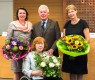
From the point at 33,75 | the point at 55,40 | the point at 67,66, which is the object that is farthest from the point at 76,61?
the point at 33,75

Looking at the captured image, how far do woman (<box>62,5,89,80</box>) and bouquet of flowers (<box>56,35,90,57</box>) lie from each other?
0.71 ft

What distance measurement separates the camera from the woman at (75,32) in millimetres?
3559

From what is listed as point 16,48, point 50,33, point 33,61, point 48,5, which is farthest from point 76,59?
point 48,5

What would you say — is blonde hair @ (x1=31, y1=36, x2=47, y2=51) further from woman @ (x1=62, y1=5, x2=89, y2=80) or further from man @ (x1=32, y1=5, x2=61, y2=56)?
woman @ (x1=62, y1=5, x2=89, y2=80)

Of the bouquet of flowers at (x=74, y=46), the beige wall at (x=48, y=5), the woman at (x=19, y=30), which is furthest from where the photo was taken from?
the beige wall at (x=48, y=5)

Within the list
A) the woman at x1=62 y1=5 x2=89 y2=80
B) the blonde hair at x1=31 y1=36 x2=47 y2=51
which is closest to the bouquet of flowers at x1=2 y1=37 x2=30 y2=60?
the blonde hair at x1=31 y1=36 x2=47 y2=51

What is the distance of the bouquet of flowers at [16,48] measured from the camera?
3402mm

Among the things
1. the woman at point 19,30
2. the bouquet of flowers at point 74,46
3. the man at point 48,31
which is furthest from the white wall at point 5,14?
the bouquet of flowers at point 74,46

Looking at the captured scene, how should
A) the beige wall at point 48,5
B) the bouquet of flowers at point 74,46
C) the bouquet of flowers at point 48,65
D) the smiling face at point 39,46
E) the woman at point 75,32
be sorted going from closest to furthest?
the bouquet of flowers at point 48,65 → the bouquet of flowers at point 74,46 → the smiling face at point 39,46 → the woman at point 75,32 → the beige wall at point 48,5

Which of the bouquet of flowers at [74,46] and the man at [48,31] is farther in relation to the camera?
the man at [48,31]

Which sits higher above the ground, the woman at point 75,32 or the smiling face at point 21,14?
the smiling face at point 21,14

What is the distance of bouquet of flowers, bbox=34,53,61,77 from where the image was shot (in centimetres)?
318

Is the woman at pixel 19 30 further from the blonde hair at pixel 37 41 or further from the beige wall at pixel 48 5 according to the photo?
the beige wall at pixel 48 5

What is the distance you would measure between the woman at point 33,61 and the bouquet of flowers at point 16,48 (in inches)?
3.4
